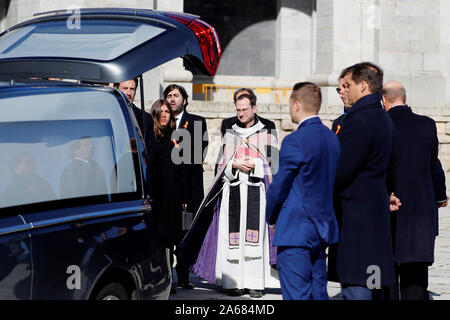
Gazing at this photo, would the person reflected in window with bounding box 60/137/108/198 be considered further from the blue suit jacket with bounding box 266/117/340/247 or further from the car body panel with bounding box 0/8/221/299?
the blue suit jacket with bounding box 266/117/340/247

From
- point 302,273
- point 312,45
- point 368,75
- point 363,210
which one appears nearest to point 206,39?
point 368,75

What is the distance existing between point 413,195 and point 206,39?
2.17 m

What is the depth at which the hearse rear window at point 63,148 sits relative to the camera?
4559mm

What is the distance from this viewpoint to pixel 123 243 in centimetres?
531

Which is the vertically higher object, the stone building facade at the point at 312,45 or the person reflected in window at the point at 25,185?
the stone building facade at the point at 312,45

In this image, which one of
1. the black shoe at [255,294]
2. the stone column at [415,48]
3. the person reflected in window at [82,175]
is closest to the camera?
the person reflected in window at [82,175]

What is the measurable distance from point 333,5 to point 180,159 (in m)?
15.4

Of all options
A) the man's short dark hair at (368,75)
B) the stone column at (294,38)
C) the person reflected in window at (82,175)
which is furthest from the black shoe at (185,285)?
the stone column at (294,38)

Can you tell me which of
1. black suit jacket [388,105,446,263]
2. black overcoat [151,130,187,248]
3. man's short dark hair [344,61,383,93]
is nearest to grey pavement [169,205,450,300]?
black overcoat [151,130,187,248]

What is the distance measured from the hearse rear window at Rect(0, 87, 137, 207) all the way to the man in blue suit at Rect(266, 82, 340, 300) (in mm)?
961

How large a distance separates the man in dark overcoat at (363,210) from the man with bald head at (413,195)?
1143mm

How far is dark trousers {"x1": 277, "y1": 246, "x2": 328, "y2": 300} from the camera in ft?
18.1

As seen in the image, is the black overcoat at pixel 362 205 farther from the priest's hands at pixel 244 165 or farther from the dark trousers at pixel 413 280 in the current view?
the priest's hands at pixel 244 165
